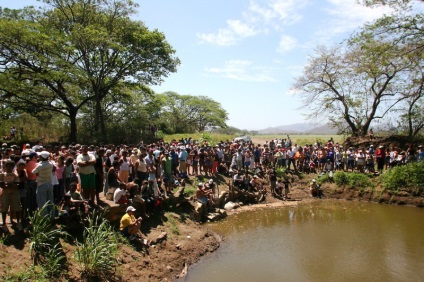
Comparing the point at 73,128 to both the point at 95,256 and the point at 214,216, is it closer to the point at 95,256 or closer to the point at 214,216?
the point at 214,216

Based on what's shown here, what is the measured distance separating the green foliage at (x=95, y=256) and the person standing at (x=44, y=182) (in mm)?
1145

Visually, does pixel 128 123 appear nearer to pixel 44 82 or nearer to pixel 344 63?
pixel 44 82

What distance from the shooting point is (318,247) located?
1177 cm

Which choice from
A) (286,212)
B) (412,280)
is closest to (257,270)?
(412,280)

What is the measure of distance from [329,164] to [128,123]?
15962 mm

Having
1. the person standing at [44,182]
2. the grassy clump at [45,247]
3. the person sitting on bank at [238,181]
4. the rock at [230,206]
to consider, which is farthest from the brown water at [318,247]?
the person standing at [44,182]

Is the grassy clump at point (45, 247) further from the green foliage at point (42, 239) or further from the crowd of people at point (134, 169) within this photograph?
the crowd of people at point (134, 169)

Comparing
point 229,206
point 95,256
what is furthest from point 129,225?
point 229,206

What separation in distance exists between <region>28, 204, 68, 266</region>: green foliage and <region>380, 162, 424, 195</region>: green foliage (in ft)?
56.4

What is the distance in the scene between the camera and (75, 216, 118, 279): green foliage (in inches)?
318

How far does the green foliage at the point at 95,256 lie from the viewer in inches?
318

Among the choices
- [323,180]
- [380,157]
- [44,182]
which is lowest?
[323,180]

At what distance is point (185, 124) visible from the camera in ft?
144

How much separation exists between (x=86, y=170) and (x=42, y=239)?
261 centimetres
